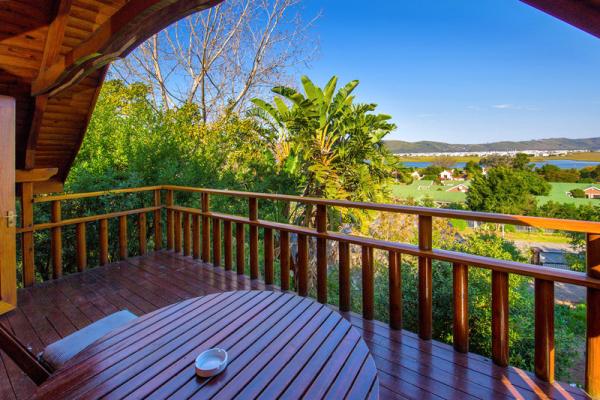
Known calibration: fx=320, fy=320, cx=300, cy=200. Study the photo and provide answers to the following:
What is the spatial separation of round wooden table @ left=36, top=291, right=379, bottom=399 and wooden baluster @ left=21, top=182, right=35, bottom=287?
9.53 feet

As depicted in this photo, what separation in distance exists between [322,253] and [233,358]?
1.75m

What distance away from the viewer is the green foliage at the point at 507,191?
9133mm

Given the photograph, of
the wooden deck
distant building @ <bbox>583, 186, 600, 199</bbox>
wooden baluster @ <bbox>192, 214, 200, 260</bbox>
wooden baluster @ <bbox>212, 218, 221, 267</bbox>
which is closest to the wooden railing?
the wooden deck

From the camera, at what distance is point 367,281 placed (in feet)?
8.63

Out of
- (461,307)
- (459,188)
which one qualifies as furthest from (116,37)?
(459,188)

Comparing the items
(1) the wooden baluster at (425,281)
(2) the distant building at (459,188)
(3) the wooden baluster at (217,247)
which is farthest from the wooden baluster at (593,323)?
(2) the distant building at (459,188)

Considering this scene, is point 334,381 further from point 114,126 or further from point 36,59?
point 114,126

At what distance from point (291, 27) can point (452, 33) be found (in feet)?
21.3

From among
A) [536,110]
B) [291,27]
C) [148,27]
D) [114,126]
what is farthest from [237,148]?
[536,110]

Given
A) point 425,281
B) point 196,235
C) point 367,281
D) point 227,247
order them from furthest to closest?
point 196,235 → point 227,247 → point 367,281 → point 425,281

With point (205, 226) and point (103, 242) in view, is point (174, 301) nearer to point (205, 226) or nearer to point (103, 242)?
point (205, 226)

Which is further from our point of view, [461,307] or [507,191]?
[507,191]

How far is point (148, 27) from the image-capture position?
8.11 ft

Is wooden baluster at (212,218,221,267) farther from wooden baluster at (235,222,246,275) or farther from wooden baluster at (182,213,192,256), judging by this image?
wooden baluster at (182,213,192,256)
